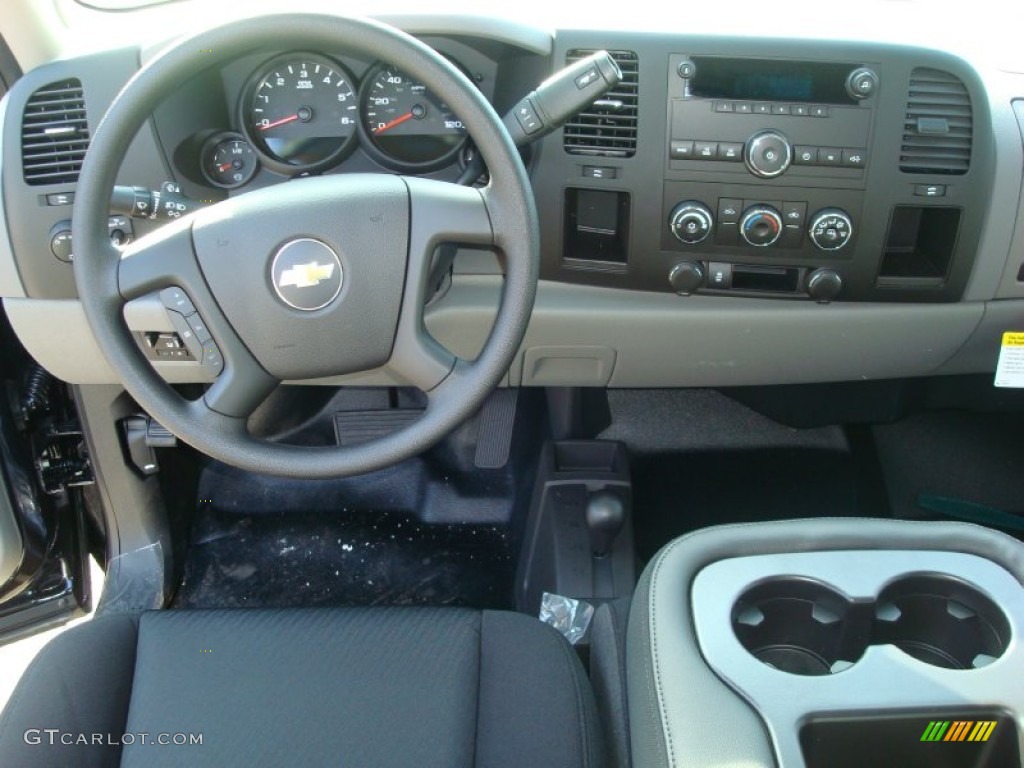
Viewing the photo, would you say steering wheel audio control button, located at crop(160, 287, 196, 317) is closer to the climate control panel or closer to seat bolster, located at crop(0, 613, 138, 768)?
seat bolster, located at crop(0, 613, 138, 768)

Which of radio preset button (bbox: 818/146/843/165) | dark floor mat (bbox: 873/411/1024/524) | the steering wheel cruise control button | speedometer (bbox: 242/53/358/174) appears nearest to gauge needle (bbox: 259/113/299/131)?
speedometer (bbox: 242/53/358/174)

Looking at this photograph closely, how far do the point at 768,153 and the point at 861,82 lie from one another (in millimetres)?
165

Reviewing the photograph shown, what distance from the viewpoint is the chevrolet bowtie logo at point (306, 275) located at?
109 centimetres

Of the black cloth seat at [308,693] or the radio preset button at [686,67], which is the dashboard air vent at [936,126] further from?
the black cloth seat at [308,693]

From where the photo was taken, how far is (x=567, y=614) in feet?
5.31

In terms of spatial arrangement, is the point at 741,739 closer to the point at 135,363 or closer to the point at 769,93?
the point at 135,363

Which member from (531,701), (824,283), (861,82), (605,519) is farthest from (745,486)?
(531,701)

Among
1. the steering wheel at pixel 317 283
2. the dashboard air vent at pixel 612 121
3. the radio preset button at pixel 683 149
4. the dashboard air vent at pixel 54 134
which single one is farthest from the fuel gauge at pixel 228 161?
the radio preset button at pixel 683 149

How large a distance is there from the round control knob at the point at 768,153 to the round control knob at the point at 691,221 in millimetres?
96

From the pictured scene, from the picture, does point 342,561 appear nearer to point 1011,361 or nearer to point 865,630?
point 865,630

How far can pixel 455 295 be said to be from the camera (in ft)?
4.89

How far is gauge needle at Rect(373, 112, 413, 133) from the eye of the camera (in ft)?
4.58

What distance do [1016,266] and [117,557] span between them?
174 cm

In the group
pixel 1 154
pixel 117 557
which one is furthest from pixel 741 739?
pixel 117 557
